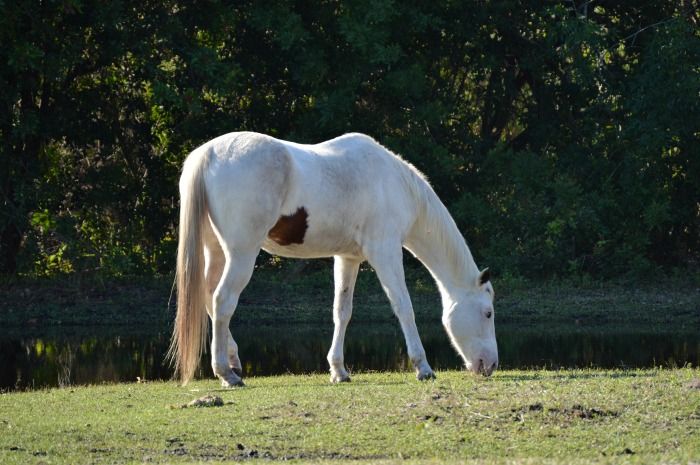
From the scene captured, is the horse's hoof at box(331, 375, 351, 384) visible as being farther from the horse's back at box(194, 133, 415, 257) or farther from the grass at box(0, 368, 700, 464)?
the horse's back at box(194, 133, 415, 257)

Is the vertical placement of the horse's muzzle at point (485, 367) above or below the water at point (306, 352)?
above

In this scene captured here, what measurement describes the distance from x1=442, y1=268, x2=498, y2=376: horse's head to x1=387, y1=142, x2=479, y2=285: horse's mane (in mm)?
155

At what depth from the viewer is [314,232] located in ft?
33.4

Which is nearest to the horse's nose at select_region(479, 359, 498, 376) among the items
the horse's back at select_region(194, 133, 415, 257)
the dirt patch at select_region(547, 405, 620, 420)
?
the horse's back at select_region(194, 133, 415, 257)

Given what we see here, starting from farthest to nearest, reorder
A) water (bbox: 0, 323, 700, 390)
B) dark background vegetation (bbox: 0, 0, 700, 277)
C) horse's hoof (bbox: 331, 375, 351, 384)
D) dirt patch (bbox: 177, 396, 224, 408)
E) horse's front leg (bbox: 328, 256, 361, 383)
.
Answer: dark background vegetation (bbox: 0, 0, 700, 277) < water (bbox: 0, 323, 700, 390) < horse's front leg (bbox: 328, 256, 361, 383) < horse's hoof (bbox: 331, 375, 351, 384) < dirt patch (bbox: 177, 396, 224, 408)

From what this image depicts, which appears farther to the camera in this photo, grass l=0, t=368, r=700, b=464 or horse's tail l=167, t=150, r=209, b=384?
horse's tail l=167, t=150, r=209, b=384

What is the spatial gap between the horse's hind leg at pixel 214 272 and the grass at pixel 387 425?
76 centimetres

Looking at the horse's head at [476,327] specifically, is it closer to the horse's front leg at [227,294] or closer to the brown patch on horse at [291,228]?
the brown patch on horse at [291,228]

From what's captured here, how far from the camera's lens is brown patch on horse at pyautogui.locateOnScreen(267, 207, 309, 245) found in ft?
32.9

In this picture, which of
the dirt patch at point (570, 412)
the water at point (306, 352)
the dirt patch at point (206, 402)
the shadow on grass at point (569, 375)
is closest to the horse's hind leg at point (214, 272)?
the dirt patch at point (206, 402)

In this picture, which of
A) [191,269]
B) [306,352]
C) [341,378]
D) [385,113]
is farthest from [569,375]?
[385,113]

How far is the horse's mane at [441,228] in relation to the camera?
10.8 metres

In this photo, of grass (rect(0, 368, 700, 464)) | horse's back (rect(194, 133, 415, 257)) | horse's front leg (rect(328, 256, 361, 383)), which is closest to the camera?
grass (rect(0, 368, 700, 464))

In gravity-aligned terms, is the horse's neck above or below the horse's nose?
above
